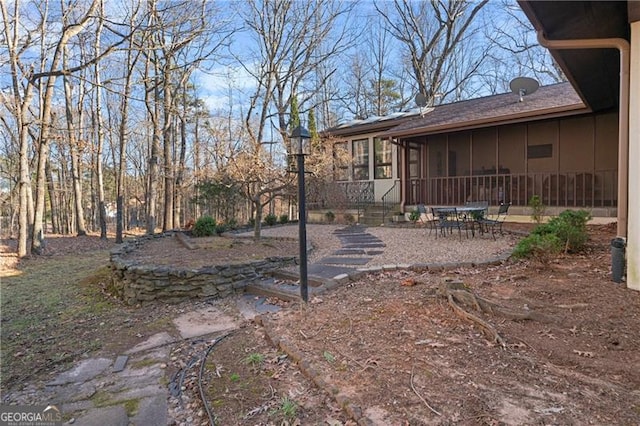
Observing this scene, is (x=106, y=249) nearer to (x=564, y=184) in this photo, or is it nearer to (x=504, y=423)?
(x=504, y=423)

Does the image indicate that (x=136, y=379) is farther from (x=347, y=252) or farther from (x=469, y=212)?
(x=469, y=212)

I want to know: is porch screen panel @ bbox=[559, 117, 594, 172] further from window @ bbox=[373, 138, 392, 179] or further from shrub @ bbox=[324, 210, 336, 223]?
shrub @ bbox=[324, 210, 336, 223]

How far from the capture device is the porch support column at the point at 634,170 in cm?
371

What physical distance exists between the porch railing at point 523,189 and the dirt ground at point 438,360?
598cm

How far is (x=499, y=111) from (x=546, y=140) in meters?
1.59

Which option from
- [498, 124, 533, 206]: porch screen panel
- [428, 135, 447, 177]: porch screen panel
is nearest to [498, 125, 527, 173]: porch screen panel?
[498, 124, 533, 206]: porch screen panel

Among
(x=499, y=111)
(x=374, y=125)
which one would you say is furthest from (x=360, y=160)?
(x=499, y=111)

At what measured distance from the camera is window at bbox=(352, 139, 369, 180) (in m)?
14.1

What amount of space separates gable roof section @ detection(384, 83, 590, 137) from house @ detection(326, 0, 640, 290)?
0.11 feet

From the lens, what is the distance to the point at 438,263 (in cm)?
535

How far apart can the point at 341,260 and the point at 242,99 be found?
14261 mm

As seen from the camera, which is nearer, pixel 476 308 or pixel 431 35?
pixel 476 308

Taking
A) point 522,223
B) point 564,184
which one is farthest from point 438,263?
point 564,184

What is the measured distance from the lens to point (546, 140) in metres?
10.3
